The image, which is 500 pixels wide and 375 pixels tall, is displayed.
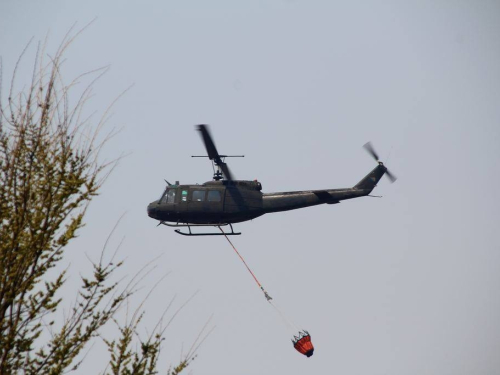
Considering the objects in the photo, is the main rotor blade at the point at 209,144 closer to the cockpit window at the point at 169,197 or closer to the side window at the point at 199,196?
the side window at the point at 199,196

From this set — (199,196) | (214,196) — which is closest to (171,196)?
(199,196)

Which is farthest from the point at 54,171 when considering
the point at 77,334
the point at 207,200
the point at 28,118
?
the point at 207,200

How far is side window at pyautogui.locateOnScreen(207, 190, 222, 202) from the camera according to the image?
40844mm

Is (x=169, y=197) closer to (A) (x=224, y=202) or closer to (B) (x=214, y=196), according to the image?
(B) (x=214, y=196)

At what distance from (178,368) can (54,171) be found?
529cm

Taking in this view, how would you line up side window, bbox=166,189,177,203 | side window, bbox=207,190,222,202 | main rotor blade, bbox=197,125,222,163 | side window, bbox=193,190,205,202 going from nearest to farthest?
main rotor blade, bbox=197,125,222,163
side window, bbox=207,190,222,202
side window, bbox=193,190,205,202
side window, bbox=166,189,177,203

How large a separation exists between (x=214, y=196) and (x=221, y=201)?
0.51 m

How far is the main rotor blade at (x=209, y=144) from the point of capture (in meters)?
38.9

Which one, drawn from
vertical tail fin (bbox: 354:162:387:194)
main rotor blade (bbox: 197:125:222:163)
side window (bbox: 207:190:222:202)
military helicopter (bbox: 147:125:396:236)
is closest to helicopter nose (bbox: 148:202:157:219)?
military helicopter (bbox: 147:125:396:236)

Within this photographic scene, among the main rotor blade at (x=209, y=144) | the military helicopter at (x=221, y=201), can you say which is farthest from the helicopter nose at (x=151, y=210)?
the main rotor blade at (x=209, y=144)

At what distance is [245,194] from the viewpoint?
135ft

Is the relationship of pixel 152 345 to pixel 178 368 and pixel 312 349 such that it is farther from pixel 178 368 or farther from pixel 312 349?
pixel 312 349

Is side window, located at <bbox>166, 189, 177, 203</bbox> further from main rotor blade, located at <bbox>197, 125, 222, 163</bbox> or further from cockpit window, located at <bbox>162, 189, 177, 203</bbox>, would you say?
main rotor blade, located at <bbox>197, 125, 222, 163</bbox>

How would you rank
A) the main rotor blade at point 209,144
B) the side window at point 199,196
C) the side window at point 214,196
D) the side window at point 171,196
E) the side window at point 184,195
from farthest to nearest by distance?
the side window at point 171,196 < the side window at point 184,195 < the side window at point 199,196 < the side window at point 214,196 < the main rotor blade at point 209,144
